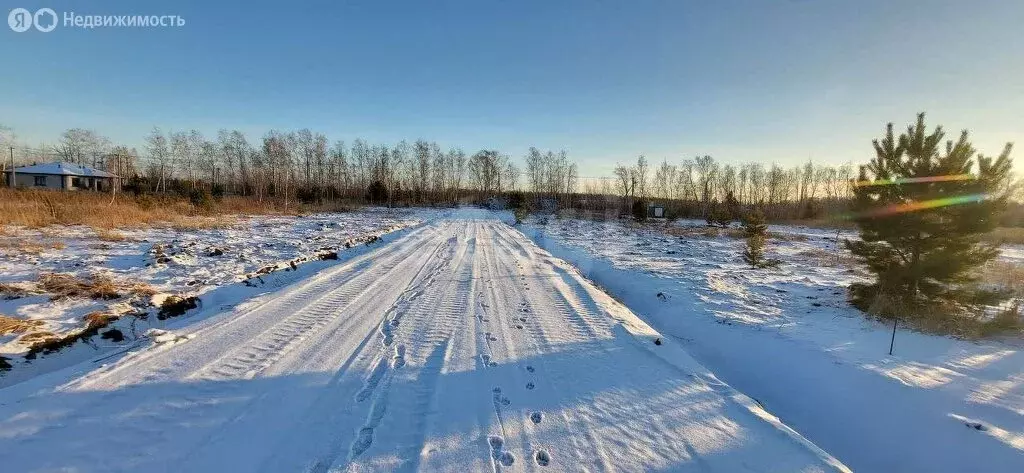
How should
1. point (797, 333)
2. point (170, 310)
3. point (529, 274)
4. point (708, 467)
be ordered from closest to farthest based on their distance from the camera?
1. point (708, 467)
2. point (170, 310)
3. point (797, 333)
4. point (529, 274)

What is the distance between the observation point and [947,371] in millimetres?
5031

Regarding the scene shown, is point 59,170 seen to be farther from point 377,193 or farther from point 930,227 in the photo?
point 930,227

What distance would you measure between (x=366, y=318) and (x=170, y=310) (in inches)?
109

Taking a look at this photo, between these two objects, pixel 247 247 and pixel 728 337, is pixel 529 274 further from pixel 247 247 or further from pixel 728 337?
pixel 247 247

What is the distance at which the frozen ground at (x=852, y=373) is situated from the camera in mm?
3812

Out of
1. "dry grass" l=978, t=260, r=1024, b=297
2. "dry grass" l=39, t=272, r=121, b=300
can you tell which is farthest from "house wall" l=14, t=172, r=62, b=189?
"dry grass" l=978, t=260, r=1024, b=297

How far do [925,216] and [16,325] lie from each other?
44.5 ft

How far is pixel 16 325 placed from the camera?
15.8 feet

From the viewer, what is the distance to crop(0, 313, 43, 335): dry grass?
184 inches

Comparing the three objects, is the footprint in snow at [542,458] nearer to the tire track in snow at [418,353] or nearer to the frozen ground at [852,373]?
the tire track in snow at [418,353]

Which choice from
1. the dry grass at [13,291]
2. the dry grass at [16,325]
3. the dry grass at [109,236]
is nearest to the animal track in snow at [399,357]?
the dry grass at [16,325]

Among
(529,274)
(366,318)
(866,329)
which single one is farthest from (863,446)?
(529,274)

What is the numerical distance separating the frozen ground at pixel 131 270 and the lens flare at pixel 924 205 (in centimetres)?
1160

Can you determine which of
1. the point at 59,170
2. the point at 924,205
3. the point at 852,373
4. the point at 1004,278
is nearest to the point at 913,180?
the point at 924,205
